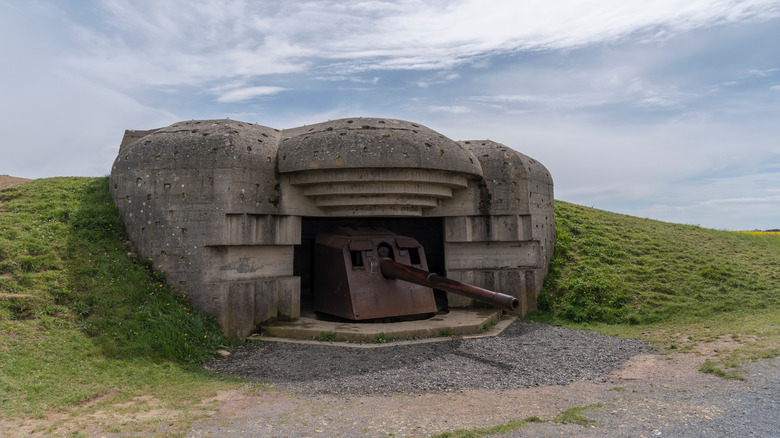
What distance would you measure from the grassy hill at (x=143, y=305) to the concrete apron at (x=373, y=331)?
3.80 feet

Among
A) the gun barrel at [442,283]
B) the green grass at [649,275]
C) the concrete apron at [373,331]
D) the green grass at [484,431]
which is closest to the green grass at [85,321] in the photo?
the concrete apron at [373,331]

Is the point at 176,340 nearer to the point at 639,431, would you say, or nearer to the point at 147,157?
the point at 147,157

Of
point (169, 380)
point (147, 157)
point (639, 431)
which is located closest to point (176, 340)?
point (169, 380)

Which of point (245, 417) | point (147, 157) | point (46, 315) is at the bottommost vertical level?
point (245, 417)

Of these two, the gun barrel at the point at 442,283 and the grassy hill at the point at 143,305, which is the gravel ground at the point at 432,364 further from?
the gun barrel at the point at 442,283

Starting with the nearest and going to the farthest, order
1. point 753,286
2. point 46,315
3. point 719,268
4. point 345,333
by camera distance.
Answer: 1. point 46,315
2. point 345,333
3. point 753,286
4. point 719,268

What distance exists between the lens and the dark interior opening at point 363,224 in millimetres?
11867

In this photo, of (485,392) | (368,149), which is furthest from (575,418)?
(368,149)

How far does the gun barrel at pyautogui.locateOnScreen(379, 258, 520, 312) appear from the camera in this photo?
679 cm

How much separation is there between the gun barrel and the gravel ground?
32.7 inches

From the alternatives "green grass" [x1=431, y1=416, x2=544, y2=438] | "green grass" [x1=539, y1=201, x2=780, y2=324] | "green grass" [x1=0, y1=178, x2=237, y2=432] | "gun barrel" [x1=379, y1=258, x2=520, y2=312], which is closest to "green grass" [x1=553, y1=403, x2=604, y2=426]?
"green grass" [x1=431, y1=416, x2=544, y2=438]

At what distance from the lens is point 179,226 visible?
815cm

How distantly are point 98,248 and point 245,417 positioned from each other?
5302 mm

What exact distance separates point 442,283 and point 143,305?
4.81 meters
